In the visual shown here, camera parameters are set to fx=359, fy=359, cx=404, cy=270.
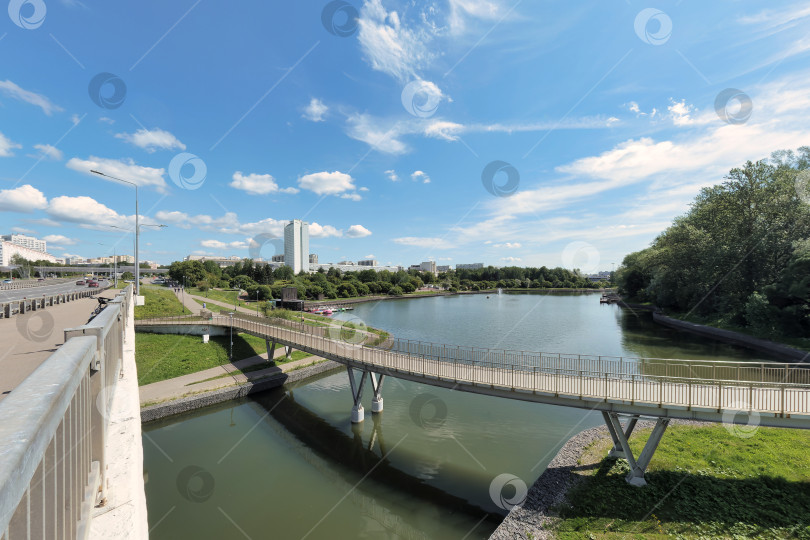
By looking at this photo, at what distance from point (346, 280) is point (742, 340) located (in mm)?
84445

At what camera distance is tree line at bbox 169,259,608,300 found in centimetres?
8462

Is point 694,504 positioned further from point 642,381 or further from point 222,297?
point 222,297

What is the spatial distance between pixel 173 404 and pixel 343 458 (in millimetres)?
10671

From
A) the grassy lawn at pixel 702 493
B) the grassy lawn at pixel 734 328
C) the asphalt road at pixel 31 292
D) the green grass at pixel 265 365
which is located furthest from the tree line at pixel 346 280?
the grassy lawn at pixel 702 493

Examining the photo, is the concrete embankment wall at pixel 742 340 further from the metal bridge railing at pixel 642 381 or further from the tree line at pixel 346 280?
the tree line at pixel 346 280

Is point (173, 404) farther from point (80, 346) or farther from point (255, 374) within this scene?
point (80, 346)

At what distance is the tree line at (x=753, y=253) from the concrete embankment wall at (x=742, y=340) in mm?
1232

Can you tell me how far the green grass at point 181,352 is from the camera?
23766 millimetres

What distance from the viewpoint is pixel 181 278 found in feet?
292

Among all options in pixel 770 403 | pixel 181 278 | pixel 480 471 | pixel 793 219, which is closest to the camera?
pixel 770 403

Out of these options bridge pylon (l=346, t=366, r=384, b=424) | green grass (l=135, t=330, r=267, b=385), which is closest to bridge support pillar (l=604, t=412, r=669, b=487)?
bridge pylon (l=346, t=366, r=384, b=424)

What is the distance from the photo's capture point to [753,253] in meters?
37.2

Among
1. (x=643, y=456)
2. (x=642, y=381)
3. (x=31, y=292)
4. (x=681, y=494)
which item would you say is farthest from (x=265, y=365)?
(x=681, y=494)

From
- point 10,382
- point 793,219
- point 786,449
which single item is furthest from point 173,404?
point 793,219
